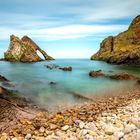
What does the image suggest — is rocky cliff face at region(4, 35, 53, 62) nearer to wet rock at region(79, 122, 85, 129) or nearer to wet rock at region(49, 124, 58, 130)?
wet rock at region(49, 124, 58, 130)

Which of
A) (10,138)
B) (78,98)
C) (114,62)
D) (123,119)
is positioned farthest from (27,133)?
(114,62)

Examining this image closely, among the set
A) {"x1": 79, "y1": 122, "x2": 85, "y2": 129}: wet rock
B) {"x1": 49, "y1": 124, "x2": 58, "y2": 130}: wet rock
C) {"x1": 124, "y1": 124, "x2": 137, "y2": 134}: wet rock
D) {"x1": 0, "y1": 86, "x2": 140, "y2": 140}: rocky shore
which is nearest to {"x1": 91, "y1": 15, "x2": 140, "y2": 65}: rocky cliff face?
{"x1": 0, "y1": 86, "x2": 140, "y2": 140}: rocky shore

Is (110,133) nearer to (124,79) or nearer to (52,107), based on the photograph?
(52,107)

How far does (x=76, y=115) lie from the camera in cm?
1598

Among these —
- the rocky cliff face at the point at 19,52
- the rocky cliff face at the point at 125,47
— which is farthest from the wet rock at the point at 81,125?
the rocky cliff face at the point at 19,52

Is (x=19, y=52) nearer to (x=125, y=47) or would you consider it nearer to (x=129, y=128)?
(x=125, y=47)

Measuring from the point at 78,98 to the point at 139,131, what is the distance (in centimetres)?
1557

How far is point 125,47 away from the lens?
13262 centimetres

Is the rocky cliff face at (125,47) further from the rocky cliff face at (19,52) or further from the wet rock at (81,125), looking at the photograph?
the wet rock at (81,125)

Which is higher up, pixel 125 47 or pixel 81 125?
pixel 125 47

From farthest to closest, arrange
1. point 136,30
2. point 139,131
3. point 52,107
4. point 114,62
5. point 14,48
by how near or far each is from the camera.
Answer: point 14,48 → point 136,30 → point 114,62 → point 52,107 → point 139,131

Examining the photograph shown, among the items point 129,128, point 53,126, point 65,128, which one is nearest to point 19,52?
point 53,126

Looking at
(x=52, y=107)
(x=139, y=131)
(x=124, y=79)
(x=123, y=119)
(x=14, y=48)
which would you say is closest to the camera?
(x=139, y=131)

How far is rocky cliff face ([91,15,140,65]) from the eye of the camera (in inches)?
4119
